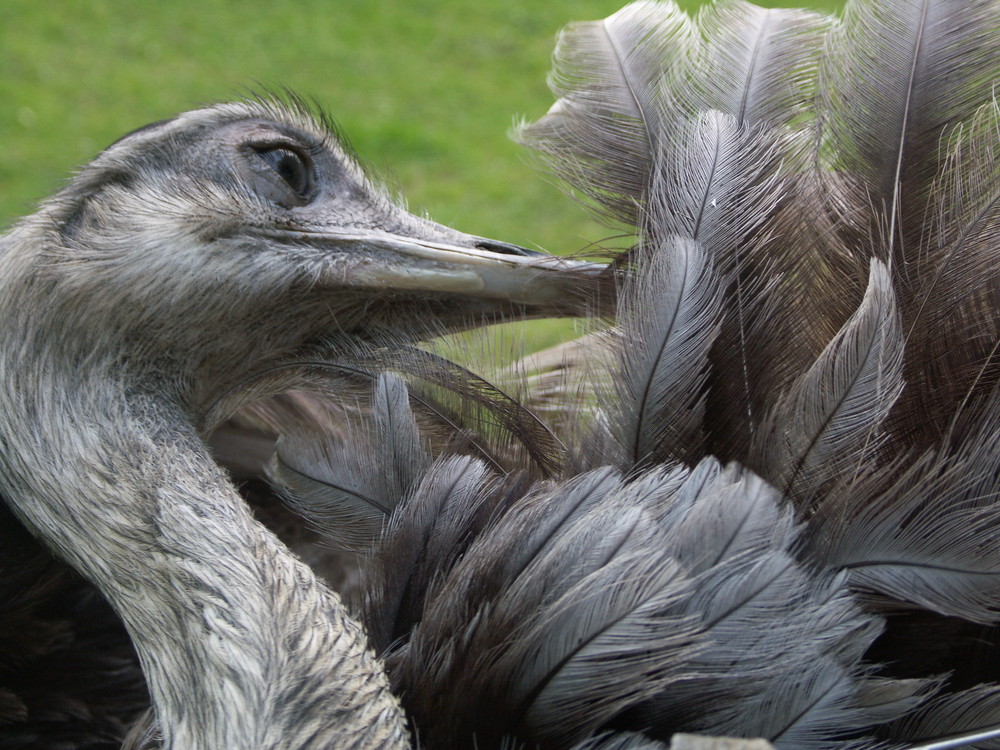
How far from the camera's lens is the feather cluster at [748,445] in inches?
59.4

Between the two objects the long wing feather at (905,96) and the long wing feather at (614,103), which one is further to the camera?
the long wing feather at (614,103)

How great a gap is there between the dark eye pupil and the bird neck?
1.53 ft

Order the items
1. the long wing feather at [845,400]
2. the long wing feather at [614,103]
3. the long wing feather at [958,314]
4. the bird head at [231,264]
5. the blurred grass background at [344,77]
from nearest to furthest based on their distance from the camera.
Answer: the long wing feather at [845,400]
the long wing feather at [958,314]
the bird head at [231,264]
the long wing feather at [614,103]
the blurred grass background at [344,77]

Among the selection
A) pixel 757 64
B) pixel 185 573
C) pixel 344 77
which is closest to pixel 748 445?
pixel 757 64

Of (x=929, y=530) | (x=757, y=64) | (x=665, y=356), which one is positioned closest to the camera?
(x=929, y=530)

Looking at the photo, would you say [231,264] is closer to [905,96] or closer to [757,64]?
[757,64]

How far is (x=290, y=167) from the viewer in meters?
2.05

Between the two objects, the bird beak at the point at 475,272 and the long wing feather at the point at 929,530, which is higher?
the bird beak at the point at 475,272

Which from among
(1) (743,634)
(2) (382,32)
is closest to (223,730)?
(1) (743,634)

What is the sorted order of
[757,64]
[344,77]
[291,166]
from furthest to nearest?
[344,77] → [291,166] → [757,64]

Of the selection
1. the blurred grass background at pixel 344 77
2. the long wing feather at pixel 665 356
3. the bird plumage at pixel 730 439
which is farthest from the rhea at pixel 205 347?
the blurred grass background at pixel 344 77

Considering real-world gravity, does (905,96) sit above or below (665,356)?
above

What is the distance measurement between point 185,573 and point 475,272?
676 mm

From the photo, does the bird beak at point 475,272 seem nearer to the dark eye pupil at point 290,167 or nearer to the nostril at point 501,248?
the nostril at point 501,248
